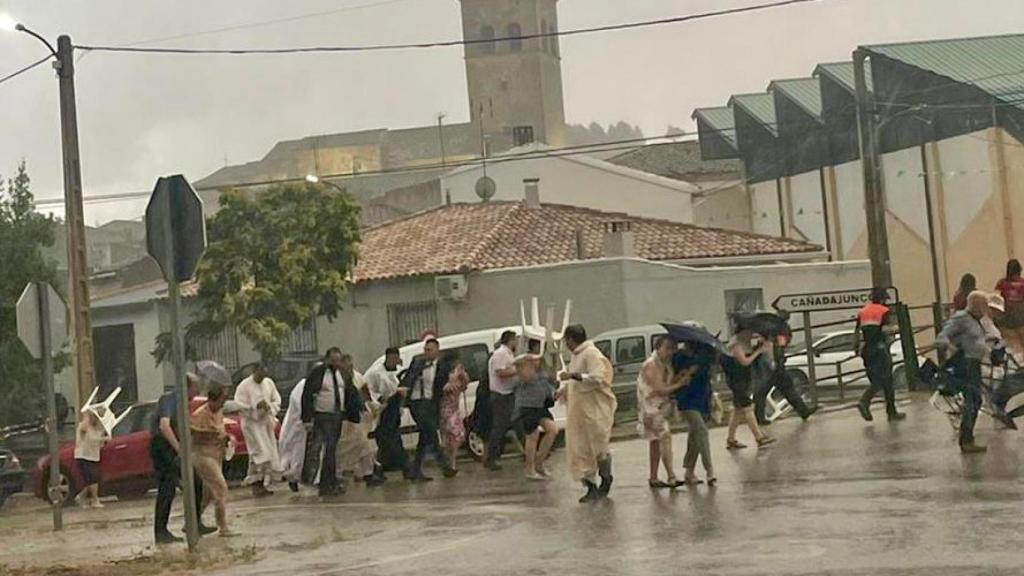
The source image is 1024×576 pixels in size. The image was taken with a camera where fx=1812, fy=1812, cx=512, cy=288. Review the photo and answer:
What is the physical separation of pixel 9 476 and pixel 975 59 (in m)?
38.3

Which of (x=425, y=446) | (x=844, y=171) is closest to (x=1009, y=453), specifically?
(x=425, y=446)

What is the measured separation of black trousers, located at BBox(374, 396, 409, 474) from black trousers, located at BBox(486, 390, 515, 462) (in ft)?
3.78

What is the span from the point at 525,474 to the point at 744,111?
47825 mm

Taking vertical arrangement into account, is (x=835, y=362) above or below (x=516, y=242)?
below

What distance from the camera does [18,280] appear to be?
Result: 4150cm

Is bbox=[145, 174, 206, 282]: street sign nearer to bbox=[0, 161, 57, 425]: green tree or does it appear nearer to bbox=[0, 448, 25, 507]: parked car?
→ bbox=[0, 448, 25, 507]: parked car

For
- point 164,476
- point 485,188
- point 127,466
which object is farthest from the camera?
point 485,188

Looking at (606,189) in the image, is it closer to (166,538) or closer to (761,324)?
Answer: (761,324)

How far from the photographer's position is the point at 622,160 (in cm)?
8544

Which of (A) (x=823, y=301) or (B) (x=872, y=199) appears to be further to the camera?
(B) (x=872, y=199)

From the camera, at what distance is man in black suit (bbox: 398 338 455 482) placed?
22047 mm

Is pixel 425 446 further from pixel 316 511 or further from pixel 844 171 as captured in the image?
pixel 844 171

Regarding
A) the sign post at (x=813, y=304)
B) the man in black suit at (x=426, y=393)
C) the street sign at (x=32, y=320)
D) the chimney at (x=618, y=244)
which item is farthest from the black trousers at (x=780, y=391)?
the chimney at (x=618, y=244)

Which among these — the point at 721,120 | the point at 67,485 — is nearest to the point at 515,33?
the point at 721,120
